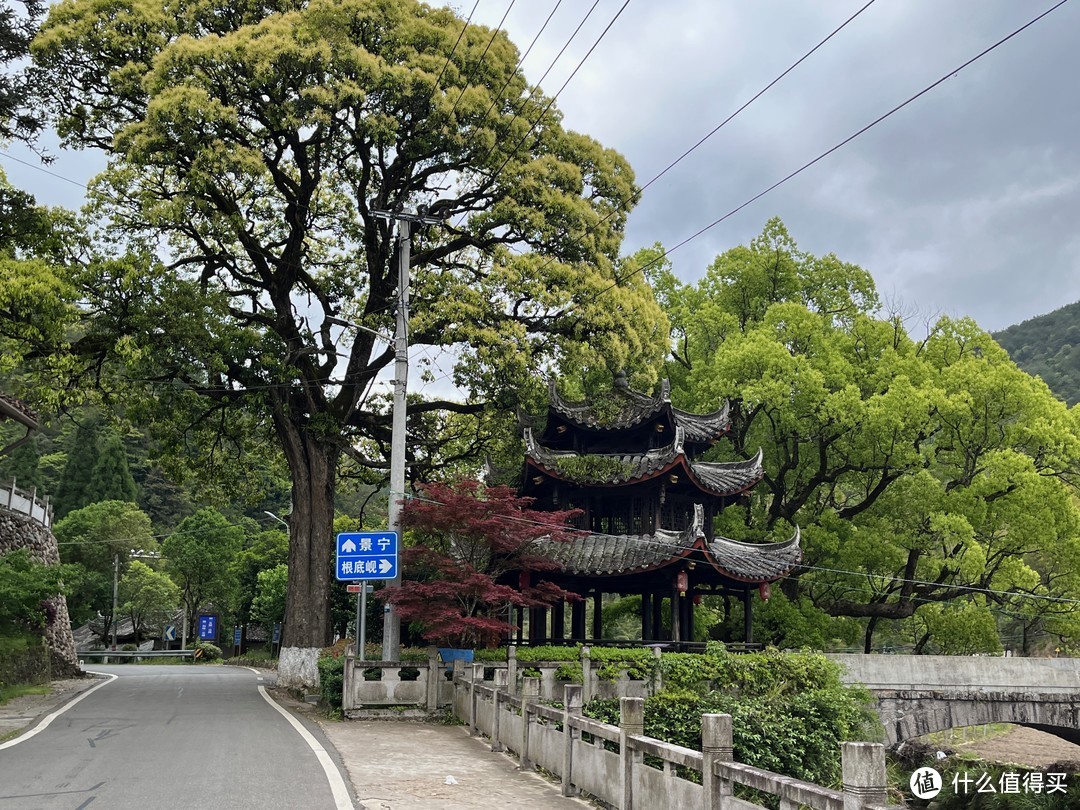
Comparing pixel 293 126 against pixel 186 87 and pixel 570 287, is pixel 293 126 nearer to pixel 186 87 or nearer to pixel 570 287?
pixel 186 87

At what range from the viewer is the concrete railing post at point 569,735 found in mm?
10477

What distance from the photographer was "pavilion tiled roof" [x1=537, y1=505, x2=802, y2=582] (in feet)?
74.0

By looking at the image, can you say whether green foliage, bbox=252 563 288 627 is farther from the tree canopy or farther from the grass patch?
the tree canopy

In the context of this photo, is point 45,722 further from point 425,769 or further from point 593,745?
point 593,745

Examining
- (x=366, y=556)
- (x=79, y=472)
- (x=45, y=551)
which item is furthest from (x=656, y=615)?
(x=79, y=472)

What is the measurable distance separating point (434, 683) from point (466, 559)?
3078 millimetres

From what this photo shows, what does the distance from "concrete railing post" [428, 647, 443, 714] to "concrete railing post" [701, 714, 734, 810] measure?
35.1ft

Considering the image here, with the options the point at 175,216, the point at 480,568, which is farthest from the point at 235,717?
the point at 175,216

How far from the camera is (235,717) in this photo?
17469 mm

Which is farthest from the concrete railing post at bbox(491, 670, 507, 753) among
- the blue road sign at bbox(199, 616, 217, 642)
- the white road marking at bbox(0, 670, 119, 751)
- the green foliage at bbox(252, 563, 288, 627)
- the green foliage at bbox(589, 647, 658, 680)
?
the blue road sign at bbox(199, 616, 217, 642)

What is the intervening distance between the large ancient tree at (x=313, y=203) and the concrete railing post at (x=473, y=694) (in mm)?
7392

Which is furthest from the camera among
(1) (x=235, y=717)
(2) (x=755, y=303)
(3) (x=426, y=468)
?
(2) (x=755, y=303)

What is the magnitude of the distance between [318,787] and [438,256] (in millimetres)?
16421

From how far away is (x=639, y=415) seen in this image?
84.0ft
